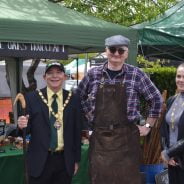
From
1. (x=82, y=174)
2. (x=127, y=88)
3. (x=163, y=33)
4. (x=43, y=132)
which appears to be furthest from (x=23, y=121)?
(x=163, y=33)

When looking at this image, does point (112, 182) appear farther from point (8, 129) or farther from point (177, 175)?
point (8, 129)

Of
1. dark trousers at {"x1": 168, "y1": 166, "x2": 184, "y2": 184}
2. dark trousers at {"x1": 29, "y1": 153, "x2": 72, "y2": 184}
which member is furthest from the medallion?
dark trousers at {"x1": 168, "y1": 166, "x2": 184, "y2": 184}

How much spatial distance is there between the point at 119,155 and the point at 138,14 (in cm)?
368

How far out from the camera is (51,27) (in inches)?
166

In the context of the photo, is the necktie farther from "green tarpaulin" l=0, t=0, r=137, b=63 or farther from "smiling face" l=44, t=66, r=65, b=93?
"green tarpaulin" l=0, t=0, r=137, b=63

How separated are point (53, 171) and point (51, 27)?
153 centimetres

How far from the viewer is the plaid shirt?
11.9 feet

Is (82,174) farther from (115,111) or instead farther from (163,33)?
(163,33)

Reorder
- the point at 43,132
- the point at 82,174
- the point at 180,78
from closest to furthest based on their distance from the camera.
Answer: the point at 43,132 → the point at 180,78 → the point at 82,174

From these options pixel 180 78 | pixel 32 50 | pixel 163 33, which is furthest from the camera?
pixel 163 33

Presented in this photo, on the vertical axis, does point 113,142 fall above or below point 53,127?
below

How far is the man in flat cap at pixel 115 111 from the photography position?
11.8ft

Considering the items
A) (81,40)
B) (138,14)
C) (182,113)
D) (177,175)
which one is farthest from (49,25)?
(138,14)

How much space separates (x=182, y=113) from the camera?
11.1 feet
